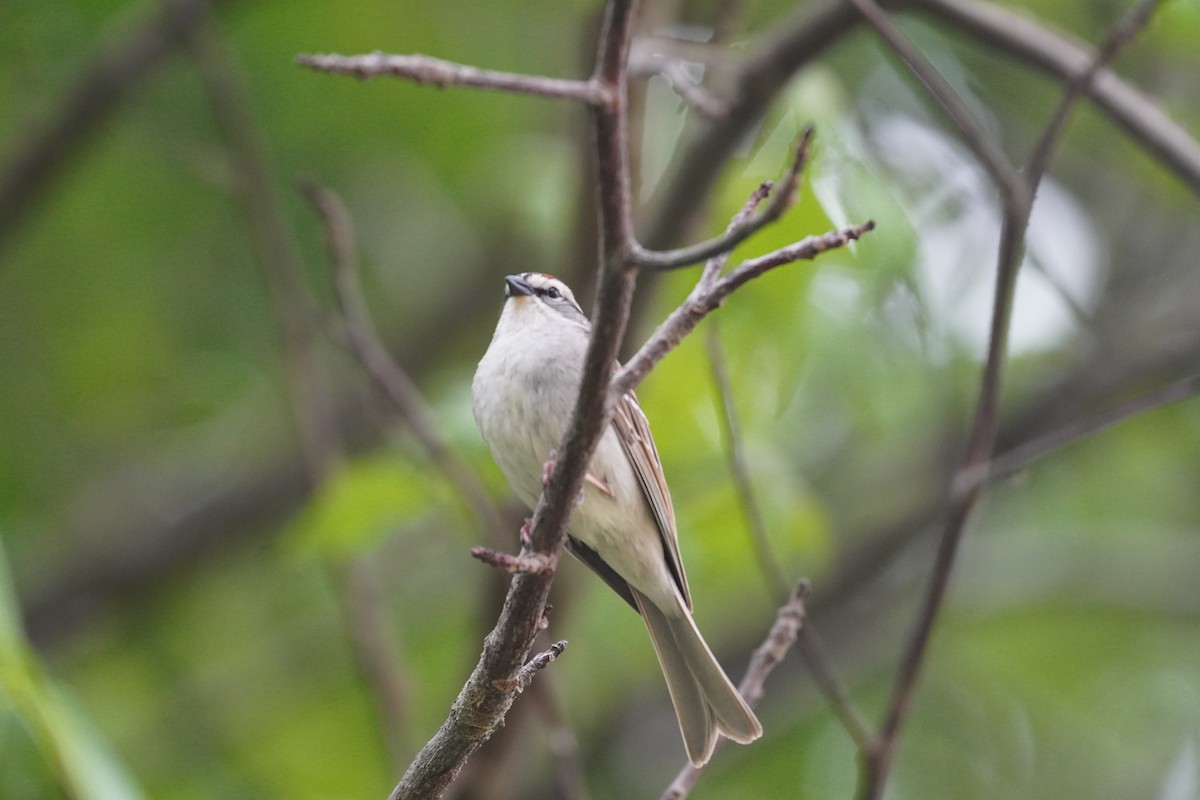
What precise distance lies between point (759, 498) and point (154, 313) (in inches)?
143

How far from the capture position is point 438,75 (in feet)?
5.62

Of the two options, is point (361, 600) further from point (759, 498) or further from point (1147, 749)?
point (1147, 749)

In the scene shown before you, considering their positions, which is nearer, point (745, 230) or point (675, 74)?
point (745, 230)

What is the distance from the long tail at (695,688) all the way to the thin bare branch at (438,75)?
2439 millimetres

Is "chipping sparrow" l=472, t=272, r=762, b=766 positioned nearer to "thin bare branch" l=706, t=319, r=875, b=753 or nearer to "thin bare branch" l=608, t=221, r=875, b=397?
"thin bare branch" l=706, t=319, r=875, b=753

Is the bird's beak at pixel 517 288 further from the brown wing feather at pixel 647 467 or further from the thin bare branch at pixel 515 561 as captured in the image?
the thin bare branch at pixel 515 561

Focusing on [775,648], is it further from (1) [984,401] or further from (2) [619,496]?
(1) [984,401]

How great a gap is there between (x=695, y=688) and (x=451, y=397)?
67.4 inches

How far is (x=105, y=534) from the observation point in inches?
271

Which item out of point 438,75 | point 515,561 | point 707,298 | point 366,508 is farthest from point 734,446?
point 438,75

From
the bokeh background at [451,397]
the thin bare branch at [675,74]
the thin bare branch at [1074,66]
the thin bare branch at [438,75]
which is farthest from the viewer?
the bokeh background at [451,397]

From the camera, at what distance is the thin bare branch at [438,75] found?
166cm

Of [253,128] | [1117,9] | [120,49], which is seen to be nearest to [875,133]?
[1117,9]

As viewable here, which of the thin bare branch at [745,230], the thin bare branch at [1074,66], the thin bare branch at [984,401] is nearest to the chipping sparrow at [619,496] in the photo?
the thin bare branch at [984,401]
